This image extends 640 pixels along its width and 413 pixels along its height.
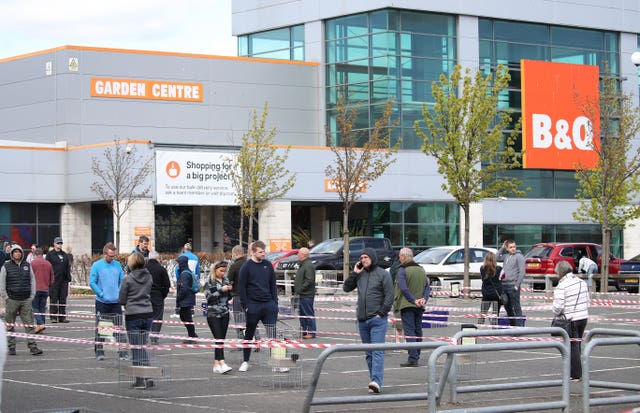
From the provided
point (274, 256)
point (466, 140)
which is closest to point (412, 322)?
point (466, 140)

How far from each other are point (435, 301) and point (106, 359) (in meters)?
14.9

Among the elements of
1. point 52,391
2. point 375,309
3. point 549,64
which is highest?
point 549,64

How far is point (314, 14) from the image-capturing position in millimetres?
57062

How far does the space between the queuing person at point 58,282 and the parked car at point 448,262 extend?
1283 cm

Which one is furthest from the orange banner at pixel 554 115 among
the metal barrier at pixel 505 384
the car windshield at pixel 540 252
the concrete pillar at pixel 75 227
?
the metal barrier at pixel 505 384

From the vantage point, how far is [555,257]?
39562mm

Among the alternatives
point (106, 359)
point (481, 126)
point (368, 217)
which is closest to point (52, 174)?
point (368, 217)

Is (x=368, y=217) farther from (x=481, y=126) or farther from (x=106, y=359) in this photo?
(x=106, y=359)

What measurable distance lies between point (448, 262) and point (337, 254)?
488 centimetres

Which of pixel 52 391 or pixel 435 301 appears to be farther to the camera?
pixel 435 301

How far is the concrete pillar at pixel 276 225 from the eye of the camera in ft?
171

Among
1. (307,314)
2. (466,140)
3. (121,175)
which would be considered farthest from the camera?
(121,175)

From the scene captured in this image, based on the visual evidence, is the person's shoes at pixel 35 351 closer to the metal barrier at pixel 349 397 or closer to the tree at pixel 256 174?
the metal barrier at pixel 349 397

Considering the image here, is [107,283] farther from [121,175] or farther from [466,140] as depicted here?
[121,175]
